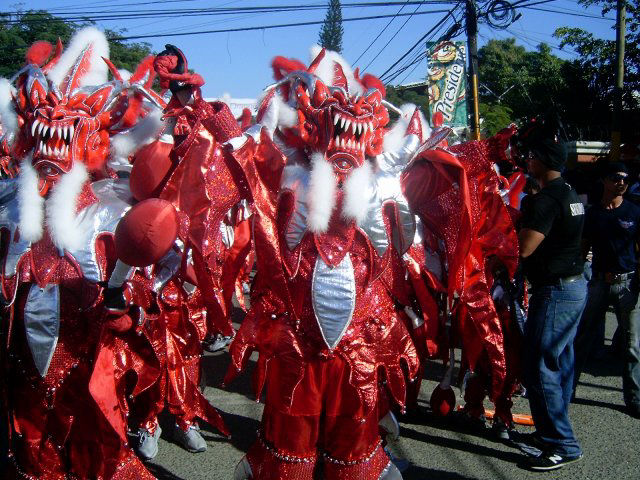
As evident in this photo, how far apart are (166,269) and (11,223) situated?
739 mm

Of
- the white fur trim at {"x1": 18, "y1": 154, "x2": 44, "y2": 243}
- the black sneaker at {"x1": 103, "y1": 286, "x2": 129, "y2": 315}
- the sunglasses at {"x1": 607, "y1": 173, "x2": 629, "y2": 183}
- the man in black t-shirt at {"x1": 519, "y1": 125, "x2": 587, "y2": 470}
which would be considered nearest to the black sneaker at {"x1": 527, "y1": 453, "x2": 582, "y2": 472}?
the man in black t-shirt at {"x1": 519, "y1": 125, "x2": 587, "y2": 470}

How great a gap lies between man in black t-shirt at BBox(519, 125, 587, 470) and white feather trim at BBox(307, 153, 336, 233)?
4.27 ft

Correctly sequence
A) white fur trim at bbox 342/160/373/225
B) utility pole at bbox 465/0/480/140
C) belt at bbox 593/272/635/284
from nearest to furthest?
1. white fur trim at bbox 342/160/373/225
2. belt at bbox 593/272/635/284
3. utility pole at bbox 465/0/480/140

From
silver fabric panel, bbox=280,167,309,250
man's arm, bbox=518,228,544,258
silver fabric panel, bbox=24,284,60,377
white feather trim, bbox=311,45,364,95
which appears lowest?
silver fabric panel, bbox=24,284,60,377

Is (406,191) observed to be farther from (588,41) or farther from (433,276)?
(588,41)

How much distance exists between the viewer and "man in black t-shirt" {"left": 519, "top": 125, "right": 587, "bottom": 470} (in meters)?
3.19

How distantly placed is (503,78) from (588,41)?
9.56 meters

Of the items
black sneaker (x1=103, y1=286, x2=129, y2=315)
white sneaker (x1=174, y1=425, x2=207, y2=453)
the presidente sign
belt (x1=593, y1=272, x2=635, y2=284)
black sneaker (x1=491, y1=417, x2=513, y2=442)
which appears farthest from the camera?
the presidente sign

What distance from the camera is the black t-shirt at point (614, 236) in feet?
13.6

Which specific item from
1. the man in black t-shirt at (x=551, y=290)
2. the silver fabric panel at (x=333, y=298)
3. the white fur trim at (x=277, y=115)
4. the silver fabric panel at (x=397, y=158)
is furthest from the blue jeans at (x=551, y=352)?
the white fur trim at (x=277, y=115)

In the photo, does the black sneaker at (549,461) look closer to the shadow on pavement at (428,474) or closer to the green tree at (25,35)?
the shadow on pavement at (428,474)

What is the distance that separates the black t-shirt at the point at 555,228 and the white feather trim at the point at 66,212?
225 centimetres

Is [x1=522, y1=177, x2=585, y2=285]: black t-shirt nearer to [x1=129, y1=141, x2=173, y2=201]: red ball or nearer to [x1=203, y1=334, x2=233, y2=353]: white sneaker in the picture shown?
[x1=129, y1=141, x2=173, y2=201]: red ball

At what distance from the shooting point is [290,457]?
245 cm
